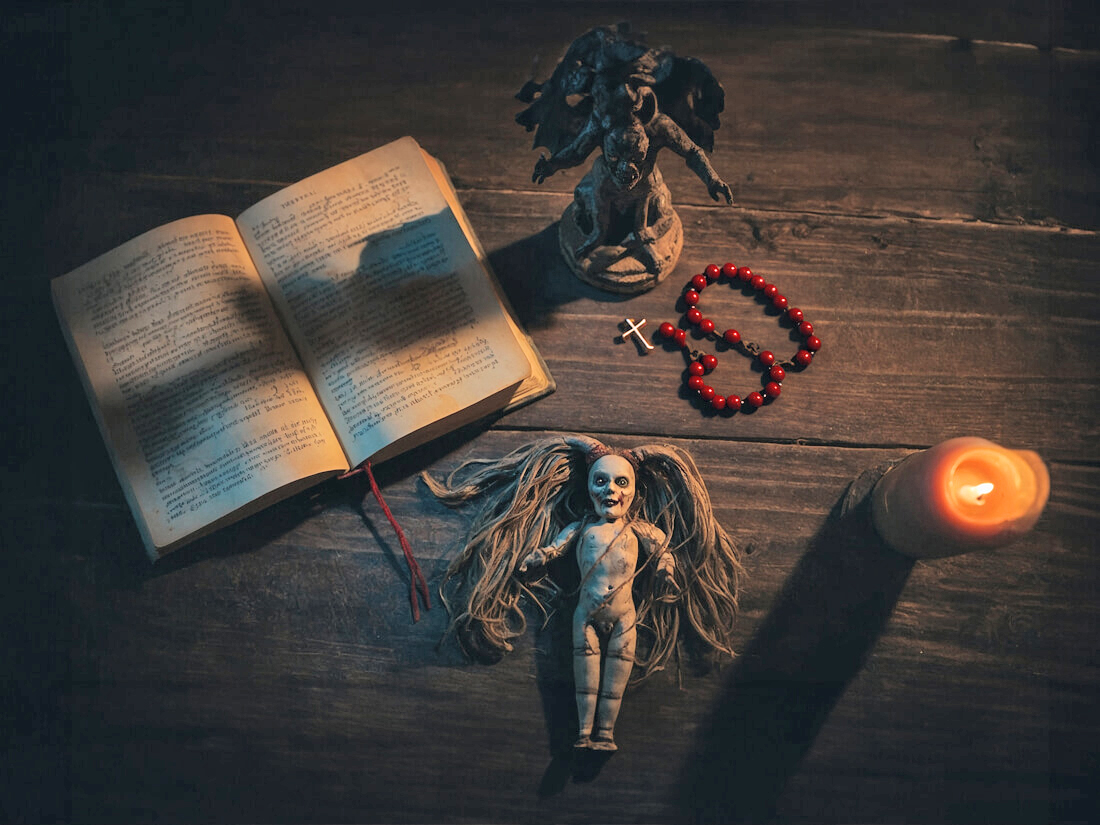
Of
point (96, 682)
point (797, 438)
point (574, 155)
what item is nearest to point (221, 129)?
point (574, 155)

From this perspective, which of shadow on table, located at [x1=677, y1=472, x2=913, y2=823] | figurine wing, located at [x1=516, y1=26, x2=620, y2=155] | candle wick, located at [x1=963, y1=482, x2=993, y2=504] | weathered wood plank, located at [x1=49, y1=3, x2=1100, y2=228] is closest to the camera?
figurine wing, located at [x1=516, y1=26, x2=620, y2=155]

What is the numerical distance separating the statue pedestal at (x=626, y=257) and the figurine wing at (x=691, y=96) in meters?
0.17

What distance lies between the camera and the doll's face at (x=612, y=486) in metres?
0.97

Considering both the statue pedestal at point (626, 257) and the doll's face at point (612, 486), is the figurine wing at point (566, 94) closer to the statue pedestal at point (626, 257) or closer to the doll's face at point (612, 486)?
the statue pedestal at point (626, 257)

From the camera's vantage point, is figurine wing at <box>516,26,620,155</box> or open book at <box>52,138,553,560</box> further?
open book at <box>52,138,553,560</box>

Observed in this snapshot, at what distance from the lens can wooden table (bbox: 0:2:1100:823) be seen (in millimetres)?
1016

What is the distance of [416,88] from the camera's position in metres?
1.20

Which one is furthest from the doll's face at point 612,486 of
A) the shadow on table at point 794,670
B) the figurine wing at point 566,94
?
the figurine wing at point 566,94

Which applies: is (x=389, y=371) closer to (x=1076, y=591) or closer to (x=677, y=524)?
(x=677, y=524)

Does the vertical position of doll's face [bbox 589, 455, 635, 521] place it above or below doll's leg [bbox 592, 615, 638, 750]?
above

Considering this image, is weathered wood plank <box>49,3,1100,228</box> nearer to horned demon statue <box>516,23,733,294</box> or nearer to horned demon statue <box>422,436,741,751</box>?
horned demon statue <box>516,23,733,294</box>

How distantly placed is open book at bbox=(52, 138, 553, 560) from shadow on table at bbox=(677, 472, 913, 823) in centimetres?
43

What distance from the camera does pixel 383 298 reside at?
1.06 meters

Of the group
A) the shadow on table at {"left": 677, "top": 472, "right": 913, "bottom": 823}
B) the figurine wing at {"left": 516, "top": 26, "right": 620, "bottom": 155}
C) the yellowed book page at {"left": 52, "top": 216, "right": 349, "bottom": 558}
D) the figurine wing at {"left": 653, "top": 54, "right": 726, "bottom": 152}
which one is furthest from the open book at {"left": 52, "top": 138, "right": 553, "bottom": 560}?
the shadow on table at {"left": 677, "top": 472, "right": 913, "bottom": 823}
